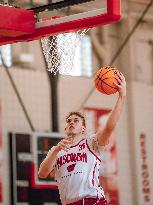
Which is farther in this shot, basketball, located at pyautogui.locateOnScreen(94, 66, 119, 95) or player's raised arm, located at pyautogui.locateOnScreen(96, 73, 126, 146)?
basketball, located at pyautogui.locateOnScreen(94, 66, 119, 95)

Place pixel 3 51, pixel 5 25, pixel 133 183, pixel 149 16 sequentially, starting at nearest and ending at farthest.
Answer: pixel 5 25 → pixel 3 51 → pixel 133 183 → pixel 149 16

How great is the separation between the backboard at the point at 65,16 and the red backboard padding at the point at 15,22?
0.04ft

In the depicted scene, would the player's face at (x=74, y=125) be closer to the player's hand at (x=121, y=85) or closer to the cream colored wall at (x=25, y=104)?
the player's hand at (x=121, y=85)

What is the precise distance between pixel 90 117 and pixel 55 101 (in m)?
0.90

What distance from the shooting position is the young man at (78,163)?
610 centimetres

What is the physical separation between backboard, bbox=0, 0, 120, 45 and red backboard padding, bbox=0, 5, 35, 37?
0.04ft

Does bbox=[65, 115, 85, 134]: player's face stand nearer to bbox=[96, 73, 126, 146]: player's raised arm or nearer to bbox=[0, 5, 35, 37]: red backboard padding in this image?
bbox=[96, 73, 126, 146]: player's raised arm

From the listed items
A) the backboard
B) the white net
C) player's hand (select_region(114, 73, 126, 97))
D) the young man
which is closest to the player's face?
the young man

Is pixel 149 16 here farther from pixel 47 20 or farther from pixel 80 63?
pixel 47 20

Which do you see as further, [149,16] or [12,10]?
[149,16]

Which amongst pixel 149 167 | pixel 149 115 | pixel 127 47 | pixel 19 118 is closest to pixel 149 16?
pixel 127 47

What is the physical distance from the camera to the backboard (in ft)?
19.2

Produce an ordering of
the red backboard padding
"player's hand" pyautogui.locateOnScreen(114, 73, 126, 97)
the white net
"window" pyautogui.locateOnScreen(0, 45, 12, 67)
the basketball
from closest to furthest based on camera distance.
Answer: "player's hand" pyautogui.locateOnScreen(114, 73, 126, 97)
the basketball
the red backboard padding
the white net
"window" pyautogui.locateOnScreen(0, 45, 12, 67)

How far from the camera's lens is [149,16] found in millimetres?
14422
